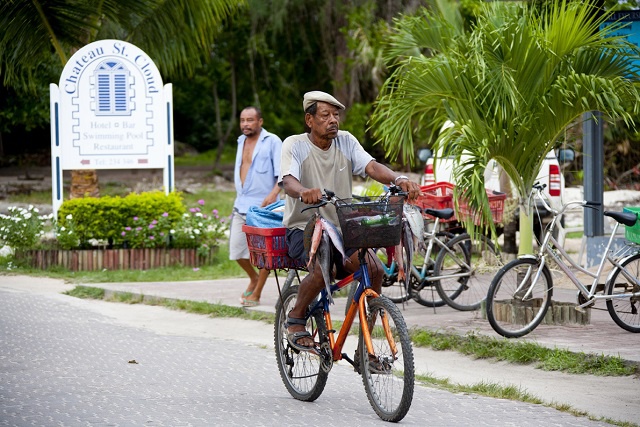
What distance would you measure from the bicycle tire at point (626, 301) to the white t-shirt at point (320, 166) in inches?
136

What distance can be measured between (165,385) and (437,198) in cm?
442

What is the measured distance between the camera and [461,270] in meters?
10.6

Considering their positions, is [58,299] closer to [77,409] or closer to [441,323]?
[441,323]

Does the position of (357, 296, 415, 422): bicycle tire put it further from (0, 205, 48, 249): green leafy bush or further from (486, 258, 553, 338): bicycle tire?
(0, 205, 48, 249): green leafy bush

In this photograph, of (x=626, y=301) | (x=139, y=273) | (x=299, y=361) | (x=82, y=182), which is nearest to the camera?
(x=299, y=361)

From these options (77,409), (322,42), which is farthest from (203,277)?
(322,42)

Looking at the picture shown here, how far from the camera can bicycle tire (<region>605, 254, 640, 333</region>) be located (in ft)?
29.9

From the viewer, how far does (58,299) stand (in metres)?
12.2

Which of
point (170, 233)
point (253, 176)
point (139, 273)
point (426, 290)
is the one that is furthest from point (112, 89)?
point (426, 290)

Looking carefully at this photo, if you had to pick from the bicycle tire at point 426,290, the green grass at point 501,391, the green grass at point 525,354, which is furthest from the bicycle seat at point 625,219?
the green grass at point 501,391

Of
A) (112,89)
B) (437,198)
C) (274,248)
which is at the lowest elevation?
(274,248)

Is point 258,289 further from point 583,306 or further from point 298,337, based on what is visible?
point 298,337

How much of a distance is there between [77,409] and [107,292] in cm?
591

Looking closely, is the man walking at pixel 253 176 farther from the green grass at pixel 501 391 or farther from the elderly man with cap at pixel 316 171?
the elderly man with cap at pixel 316 171
